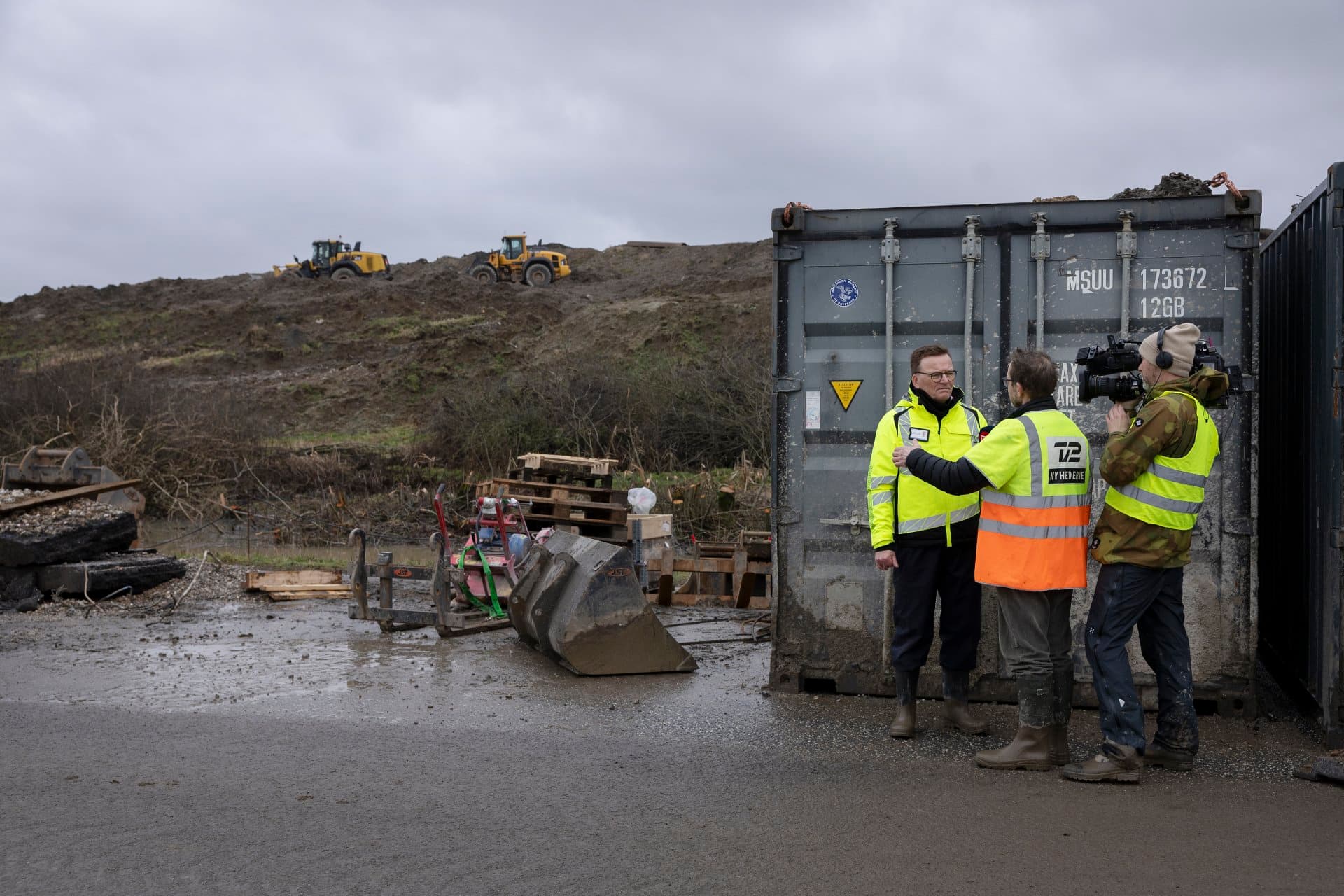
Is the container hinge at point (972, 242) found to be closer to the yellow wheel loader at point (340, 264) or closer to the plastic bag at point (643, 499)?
the plastic bag at point (643, 499)

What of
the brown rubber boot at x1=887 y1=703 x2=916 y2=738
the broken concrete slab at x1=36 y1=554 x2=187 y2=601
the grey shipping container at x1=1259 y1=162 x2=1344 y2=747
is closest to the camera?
the grey shipping container at x1=1259 y1=162 x2=1344 y2=747

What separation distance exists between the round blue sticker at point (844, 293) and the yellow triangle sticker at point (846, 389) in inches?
16.9

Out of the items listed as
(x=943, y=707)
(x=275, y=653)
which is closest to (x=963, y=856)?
(x=943, y=707)

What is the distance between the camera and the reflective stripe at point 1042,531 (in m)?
5.29

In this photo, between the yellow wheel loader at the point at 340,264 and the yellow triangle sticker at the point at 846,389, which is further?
the yellow wheel loader at the point at 340,264

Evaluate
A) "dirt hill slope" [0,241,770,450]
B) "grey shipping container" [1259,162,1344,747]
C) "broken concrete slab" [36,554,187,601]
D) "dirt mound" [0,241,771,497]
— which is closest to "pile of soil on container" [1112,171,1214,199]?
"grey shipping container" [1259,162,1344,747]

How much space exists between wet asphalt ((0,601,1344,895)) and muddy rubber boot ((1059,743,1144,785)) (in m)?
0.06

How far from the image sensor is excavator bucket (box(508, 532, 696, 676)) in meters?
7.64

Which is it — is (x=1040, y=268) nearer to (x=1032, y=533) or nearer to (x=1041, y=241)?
(x=1041, y=241)

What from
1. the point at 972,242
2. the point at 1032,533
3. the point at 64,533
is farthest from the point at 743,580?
the point at 64,533

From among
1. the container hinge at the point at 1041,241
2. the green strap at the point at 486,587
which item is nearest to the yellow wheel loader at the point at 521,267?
the green strap at the point at 486,587

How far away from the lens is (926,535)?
5.94 m

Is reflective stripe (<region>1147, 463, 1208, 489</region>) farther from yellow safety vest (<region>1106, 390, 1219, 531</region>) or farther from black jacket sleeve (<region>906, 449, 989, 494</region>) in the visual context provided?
black jacket sleeve (<region>906, 449, 989, 494</region>)

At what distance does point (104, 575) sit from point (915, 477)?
8369 mm
